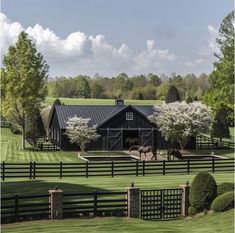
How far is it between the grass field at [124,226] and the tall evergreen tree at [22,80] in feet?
113

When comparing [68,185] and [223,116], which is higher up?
[223,116]

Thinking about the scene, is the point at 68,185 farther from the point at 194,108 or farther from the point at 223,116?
the point at 223,116

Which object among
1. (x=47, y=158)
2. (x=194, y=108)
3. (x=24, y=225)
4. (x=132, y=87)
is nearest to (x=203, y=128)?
(x=194, y=108)

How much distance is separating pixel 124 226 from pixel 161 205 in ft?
12.1

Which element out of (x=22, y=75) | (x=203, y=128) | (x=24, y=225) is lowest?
(x=24, y=225)

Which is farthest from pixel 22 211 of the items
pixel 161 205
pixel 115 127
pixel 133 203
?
pixel 115 127

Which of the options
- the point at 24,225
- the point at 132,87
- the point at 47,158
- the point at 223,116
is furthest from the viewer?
the point at 132,87

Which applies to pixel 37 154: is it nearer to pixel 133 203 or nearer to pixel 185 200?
pixel 185 200

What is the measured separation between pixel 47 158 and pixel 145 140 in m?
14.3

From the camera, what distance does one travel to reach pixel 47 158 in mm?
46688

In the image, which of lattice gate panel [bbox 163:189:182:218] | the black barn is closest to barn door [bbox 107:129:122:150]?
the black barn

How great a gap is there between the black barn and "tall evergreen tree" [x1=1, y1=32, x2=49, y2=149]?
4311 mm

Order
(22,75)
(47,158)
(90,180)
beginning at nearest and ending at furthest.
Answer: (90,180) < (47,158) < (22,75)

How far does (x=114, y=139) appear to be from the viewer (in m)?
55.6
